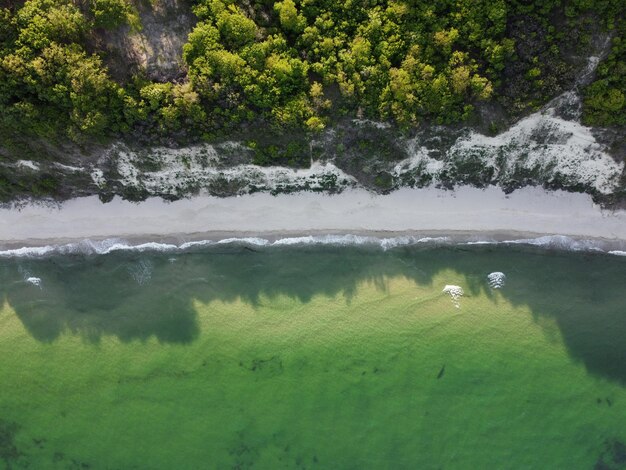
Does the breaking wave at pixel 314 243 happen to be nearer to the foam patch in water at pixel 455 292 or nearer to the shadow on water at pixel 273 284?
the shadow on water at pixel 273 284

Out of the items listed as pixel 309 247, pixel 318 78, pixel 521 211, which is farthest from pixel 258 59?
pixel 521 211

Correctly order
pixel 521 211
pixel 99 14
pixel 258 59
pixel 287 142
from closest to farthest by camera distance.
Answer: pixel 99 14 < pixel 258 59 < pixel 287 142 < pixel 521 211

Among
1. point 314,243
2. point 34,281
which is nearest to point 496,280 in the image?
point 314,243

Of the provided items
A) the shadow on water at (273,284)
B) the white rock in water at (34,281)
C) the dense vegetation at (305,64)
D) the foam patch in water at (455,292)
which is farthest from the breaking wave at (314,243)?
the dense vegetation at (305,64)

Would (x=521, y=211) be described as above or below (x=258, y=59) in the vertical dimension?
below

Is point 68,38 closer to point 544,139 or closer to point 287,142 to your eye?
point 287,142

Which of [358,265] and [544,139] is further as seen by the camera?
[358,265]
